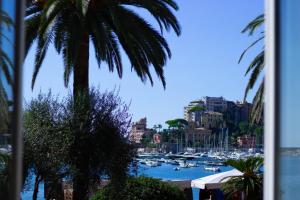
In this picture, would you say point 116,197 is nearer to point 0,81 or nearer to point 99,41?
point 99,41

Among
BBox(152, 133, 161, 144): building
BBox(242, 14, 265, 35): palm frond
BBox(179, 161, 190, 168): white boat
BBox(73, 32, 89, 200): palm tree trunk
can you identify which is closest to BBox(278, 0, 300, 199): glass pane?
BBox(73, 32, 89, 200): palm tree trunk

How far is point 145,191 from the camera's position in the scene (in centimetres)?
1209

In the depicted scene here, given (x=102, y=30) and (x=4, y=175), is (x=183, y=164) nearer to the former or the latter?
(x=102, y=30)

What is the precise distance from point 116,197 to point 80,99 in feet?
9.77

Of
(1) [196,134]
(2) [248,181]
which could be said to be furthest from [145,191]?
(1) [196,134]

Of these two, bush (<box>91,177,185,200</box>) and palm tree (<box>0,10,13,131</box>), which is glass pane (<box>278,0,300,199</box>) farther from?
bush (<box>91,177,185,200</box>)

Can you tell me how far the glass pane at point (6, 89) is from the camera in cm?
258

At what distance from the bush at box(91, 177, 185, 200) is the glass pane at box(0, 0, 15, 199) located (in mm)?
9618

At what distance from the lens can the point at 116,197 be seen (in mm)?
12922

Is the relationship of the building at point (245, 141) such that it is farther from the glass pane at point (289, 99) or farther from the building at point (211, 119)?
the glass pane at point (289, 99)

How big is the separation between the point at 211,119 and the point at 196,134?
37.8ft

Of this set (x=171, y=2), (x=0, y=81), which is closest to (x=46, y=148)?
(x=171, y=2)

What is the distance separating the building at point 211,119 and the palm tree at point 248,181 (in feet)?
250

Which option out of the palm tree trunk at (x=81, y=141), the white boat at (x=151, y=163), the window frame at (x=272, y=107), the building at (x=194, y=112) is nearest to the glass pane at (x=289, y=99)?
the window frame at (x=272, y=107)
